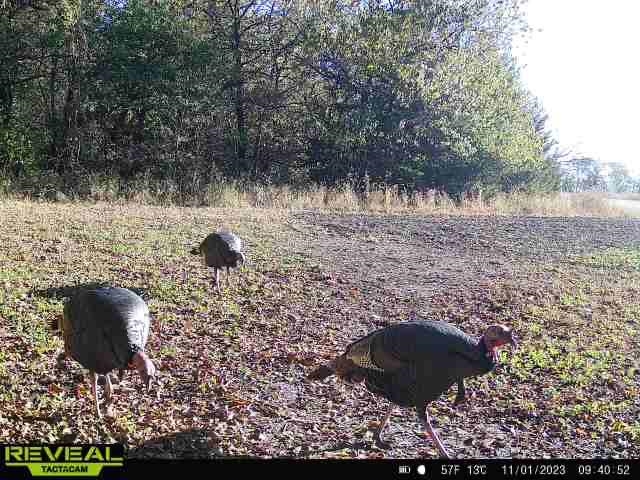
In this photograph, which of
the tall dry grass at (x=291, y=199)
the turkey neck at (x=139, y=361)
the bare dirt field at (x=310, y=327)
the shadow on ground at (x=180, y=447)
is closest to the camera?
the turkey neck at (x=139, y=361)

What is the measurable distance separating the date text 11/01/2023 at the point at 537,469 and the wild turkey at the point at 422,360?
475mm

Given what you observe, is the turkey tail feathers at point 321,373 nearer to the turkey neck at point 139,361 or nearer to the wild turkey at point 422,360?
the wild turkey at point 422,360

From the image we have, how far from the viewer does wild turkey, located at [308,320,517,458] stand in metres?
3.30

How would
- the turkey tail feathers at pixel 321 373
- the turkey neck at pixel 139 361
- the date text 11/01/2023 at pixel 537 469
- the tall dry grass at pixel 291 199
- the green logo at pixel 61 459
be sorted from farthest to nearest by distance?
the tall dry grass at pixel 291 199
the turkey tail feathers at pixel 321 373
the turkey neck at pixel 139 361
the date text 11/01/2023 at pixel 537 469
the green logo at pixel 61 459

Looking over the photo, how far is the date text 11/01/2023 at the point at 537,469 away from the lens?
118 inches

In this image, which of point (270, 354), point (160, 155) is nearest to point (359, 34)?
point (160, 155)

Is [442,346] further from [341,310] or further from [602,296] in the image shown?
[602,296]

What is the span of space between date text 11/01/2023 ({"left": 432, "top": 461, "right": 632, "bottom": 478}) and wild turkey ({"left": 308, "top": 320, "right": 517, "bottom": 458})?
475mm

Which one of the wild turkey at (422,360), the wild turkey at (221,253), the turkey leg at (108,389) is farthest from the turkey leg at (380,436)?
the wild turkey at (221,253)

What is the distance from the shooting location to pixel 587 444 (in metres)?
4.02

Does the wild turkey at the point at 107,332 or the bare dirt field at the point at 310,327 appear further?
the bare dirt field at the point at 310,327
